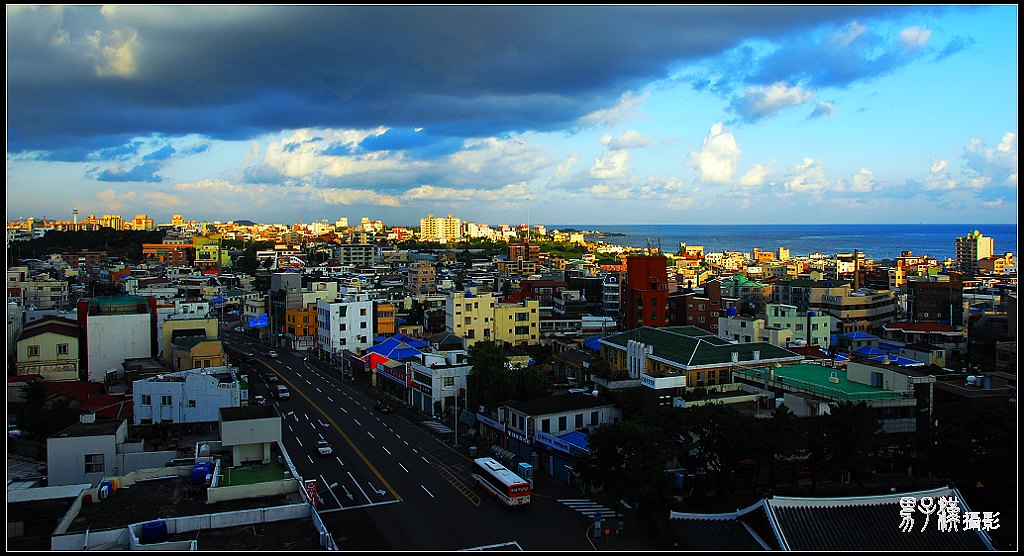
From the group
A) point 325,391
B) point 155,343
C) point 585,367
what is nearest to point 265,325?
point 155,343

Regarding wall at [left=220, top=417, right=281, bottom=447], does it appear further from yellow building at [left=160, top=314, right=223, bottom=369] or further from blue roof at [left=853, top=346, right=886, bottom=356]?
blue roof at [left=853, top=346, right=886, bottom=356]

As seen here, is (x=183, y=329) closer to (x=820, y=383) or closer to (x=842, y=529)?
(x=820, y=383)

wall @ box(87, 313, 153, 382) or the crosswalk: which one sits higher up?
wall @ box(87, 313, 153, 382)

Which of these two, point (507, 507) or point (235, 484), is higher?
point (235, 484)

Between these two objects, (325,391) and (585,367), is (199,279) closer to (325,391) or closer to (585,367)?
(325,391)

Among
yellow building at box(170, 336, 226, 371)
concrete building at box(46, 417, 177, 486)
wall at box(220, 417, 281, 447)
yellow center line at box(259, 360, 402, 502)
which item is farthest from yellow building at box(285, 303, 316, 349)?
wall at box(220, 417, 281, 447)

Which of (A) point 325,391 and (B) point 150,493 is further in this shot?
(A) point 325,391

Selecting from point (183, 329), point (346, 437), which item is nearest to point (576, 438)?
point (346, 437)
